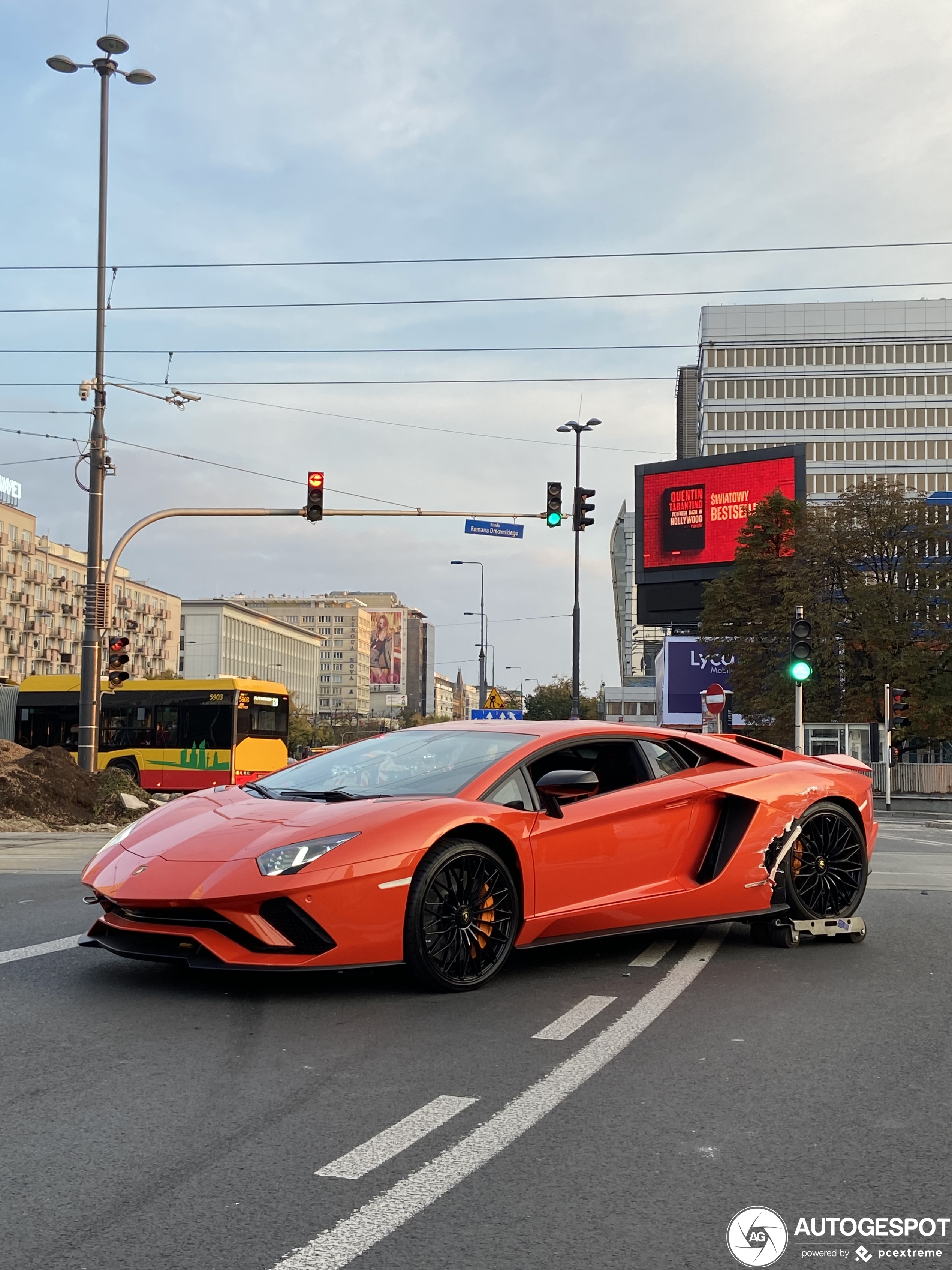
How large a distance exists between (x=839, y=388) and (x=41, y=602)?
70.6 m

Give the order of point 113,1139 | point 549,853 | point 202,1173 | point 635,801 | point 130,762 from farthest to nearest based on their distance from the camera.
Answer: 1. point 130,762
2. point 635,801
3. point 549,853
4. point 113,1139
5. point 202,1173

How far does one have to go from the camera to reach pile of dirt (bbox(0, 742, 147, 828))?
53.6 feet

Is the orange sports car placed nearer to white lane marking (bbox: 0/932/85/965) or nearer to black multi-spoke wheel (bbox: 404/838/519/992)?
black multi-spoke wheel (bbox: 404/838/519/992)

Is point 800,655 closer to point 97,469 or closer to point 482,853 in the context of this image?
point 97,469

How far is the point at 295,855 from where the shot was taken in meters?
5.25

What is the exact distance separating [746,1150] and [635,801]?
287 cm

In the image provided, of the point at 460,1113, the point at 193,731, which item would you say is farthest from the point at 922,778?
the point at 460,1113

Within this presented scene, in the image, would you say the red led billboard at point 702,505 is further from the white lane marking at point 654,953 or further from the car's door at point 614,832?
the car's door at point 614,832

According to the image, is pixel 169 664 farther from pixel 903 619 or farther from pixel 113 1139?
pixel 113 1139

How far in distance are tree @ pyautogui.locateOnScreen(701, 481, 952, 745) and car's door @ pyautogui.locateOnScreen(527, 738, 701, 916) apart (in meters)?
35.8

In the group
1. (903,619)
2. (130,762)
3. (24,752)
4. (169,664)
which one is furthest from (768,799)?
(169,664)

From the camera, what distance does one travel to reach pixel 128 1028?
15.9 feet

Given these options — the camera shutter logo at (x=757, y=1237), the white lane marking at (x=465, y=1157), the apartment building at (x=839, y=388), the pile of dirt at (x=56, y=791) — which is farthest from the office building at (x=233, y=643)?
the camera shutter logo at (x=757, y=1237)

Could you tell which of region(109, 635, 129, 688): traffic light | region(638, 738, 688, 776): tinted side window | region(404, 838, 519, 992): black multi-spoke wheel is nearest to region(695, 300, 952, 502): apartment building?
region(109, 635, 129, 688): traffic light
